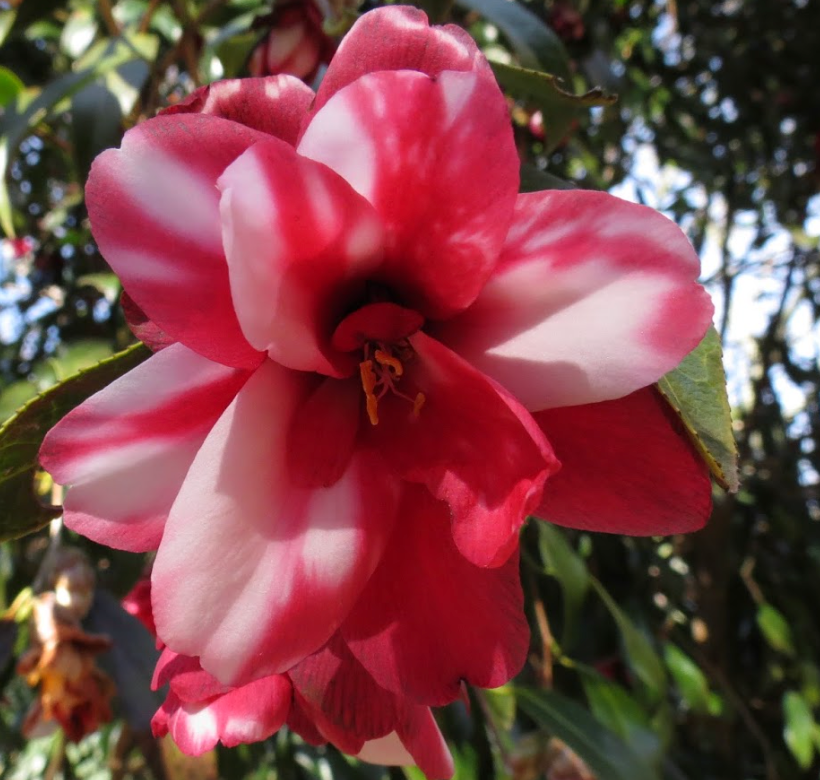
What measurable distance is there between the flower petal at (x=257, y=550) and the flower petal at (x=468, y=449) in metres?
0.04

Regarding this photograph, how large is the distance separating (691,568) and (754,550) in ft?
0.51

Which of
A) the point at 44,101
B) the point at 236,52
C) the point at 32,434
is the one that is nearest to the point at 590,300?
the point at 32,434

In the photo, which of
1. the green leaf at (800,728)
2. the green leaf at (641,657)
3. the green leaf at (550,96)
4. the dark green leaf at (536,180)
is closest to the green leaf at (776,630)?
the green leaf at (800,728)

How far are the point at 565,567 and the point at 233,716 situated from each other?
0.50 m

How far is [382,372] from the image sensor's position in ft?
1.36

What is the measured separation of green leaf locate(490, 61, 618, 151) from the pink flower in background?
172 mm

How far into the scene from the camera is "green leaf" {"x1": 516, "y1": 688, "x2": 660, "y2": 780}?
76 cm

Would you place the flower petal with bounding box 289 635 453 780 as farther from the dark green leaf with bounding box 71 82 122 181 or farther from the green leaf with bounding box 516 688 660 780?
the dark green leaf with bounding box 71 82 122 181

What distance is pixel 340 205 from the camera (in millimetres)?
336

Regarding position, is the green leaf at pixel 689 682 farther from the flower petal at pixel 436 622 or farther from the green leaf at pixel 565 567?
the flower petal at pixel 436 622

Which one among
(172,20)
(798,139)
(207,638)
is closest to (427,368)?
(207,638)

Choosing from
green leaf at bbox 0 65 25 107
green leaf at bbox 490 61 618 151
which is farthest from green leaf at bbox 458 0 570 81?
green leaf at bbox 0 65 25 107

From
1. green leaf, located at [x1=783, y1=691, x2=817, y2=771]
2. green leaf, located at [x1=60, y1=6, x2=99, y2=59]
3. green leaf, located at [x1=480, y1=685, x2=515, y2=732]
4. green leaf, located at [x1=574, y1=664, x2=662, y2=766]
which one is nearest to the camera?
green leaf, located at [x1=480, y1=685, x2=515, y2=732]

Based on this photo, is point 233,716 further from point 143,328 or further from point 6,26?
point 6,26
